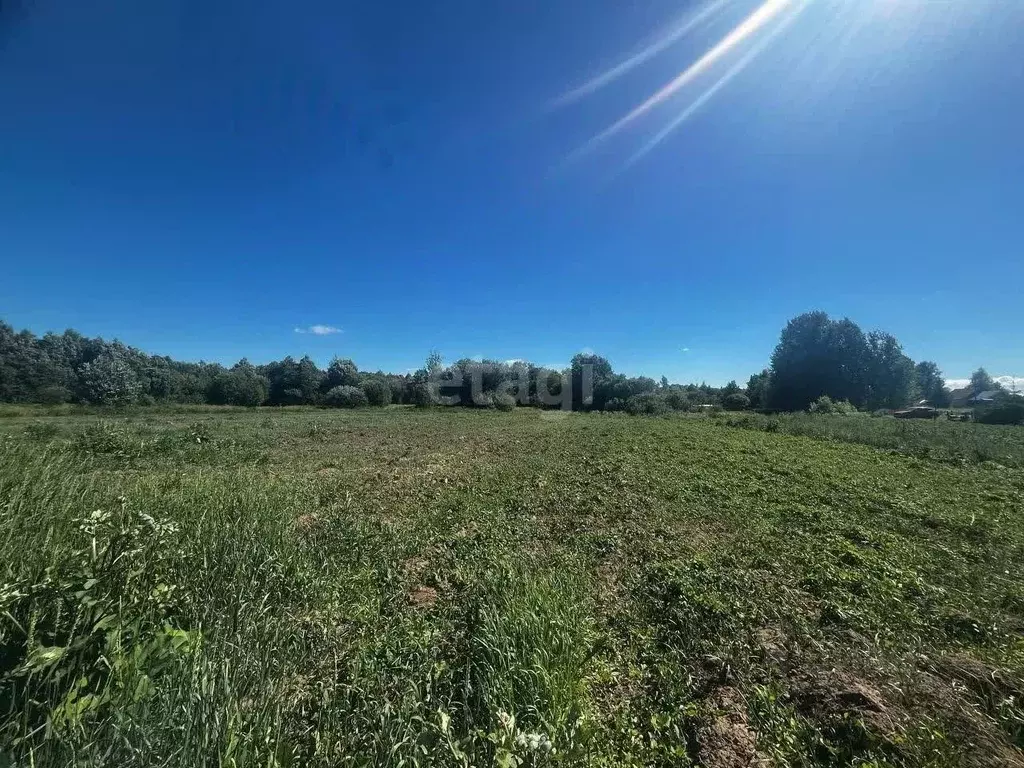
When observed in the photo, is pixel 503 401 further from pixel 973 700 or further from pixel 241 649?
pixel 973 700

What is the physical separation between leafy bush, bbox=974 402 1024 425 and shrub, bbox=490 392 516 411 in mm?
38959

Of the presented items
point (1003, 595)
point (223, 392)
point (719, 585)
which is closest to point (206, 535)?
point (719, 585)

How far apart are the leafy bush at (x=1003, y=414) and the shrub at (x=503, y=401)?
128 ft

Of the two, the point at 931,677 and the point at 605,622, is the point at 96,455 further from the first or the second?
the point at 931,677

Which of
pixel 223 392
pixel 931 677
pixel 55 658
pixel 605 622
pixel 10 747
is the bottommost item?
pixel 605 622

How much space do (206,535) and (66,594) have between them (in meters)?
1.89

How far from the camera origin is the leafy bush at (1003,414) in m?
25.8

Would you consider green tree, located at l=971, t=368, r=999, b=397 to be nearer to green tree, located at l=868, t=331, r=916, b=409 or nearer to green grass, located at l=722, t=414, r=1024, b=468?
green tree, located at l=868, t=331, r=916, b=409

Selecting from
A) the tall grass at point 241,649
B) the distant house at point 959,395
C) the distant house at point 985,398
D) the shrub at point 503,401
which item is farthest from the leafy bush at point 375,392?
the distant house at point 959,395

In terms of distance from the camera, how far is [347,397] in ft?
161

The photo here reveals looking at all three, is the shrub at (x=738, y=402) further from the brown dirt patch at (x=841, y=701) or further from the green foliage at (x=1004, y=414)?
the brown dirt patch at (x=841, y=701)

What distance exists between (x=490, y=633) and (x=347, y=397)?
5069 cm

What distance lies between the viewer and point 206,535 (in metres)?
4.08

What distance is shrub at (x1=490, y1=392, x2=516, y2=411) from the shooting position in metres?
45.7
